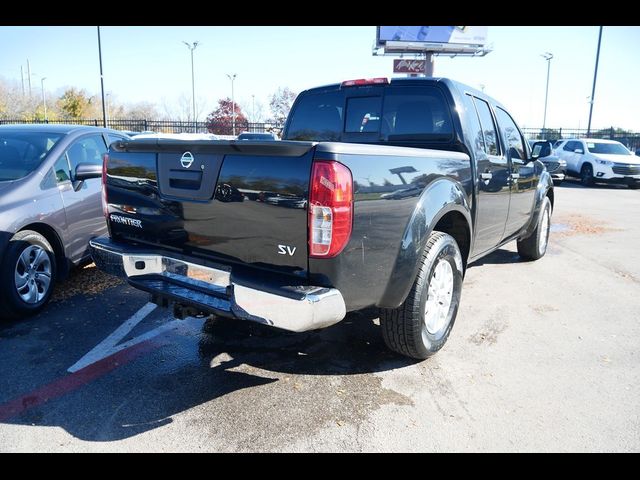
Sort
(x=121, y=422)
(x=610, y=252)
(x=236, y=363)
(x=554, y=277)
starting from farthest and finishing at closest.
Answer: (x=610, y=252), (x=554, y=277), (x=236, y=363), (x=121, y=422)

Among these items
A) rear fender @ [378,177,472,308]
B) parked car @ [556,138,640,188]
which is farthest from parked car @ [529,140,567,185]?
parked car @ [556,138,640,188]

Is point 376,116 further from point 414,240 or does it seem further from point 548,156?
point 548,156

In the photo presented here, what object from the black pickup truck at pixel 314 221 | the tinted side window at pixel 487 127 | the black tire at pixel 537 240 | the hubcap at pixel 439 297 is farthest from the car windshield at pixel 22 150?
the black tire at pixel 537 240

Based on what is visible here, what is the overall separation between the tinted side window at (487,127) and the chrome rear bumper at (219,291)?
254 centimetres

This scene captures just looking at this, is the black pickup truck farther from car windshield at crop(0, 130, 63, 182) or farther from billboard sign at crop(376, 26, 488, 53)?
billboard sign at crop(376, 26, 488, 53)

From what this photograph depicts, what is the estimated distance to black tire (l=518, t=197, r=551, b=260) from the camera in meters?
6.14

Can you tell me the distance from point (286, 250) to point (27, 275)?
2751 millimetres

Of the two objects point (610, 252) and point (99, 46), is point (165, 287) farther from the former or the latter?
point (99, 46)

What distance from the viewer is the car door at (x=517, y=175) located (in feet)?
15.7

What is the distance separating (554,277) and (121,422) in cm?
497

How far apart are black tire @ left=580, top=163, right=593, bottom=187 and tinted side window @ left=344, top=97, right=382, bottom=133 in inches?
630

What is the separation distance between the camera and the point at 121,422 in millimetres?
2656

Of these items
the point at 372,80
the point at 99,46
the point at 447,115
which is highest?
the point at 99,46
